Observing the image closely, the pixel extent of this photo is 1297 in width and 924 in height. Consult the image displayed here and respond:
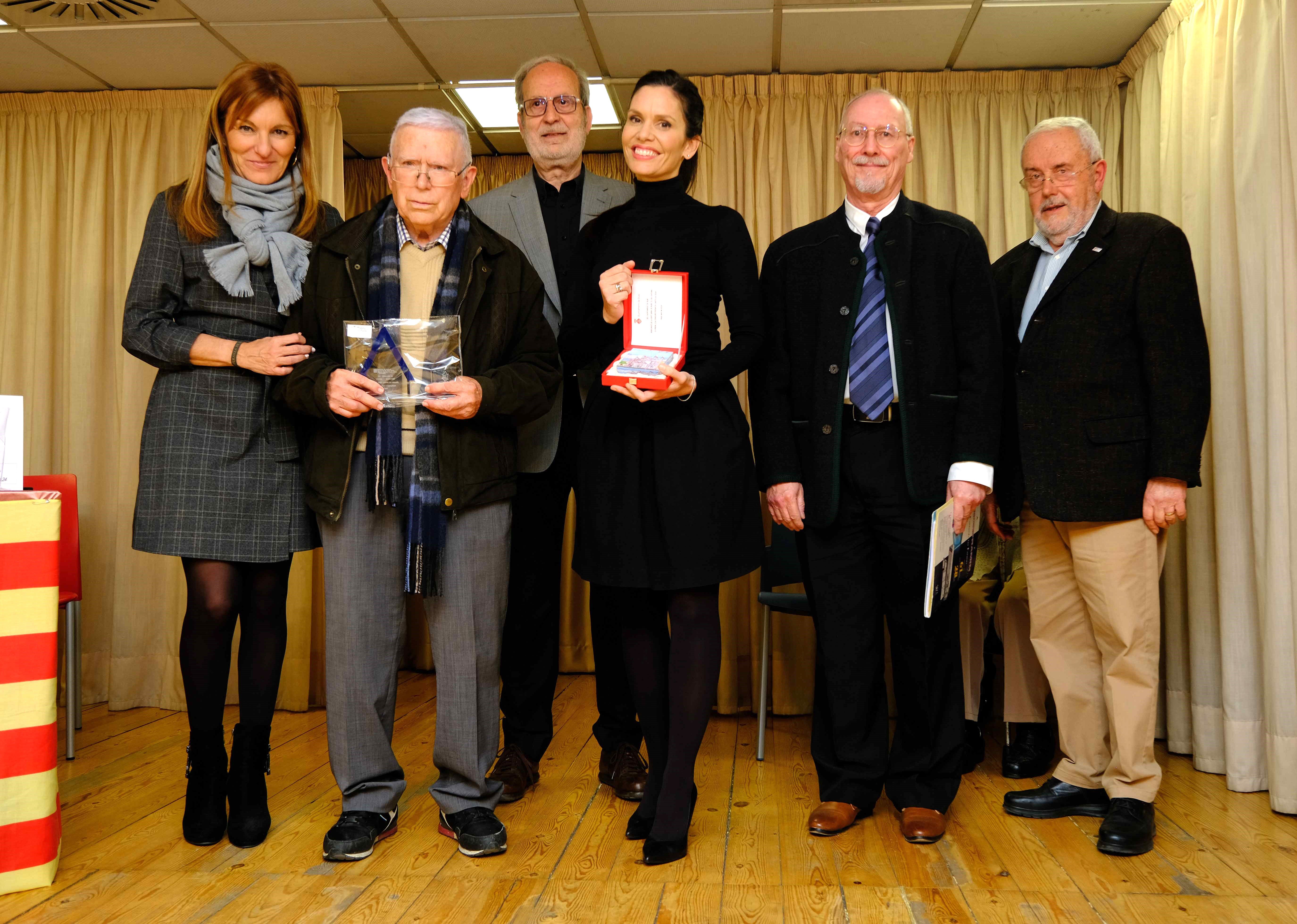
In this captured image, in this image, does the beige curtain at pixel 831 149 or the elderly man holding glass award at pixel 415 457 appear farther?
the beige curtain at pixel 831 149

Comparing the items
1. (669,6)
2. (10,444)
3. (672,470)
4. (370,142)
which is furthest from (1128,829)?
(370,142)

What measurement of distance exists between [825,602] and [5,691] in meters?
1.89

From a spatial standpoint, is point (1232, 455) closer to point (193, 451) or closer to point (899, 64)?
point (899, 64)

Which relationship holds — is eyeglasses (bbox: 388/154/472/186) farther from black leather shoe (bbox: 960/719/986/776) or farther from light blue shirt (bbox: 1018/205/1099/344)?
black leather shoe (bbox: 960/719/986/776)

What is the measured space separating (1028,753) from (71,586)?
340 centimetres

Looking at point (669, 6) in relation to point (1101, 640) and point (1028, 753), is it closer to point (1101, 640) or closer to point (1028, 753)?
point (1101, 640)

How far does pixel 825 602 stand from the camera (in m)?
2.47

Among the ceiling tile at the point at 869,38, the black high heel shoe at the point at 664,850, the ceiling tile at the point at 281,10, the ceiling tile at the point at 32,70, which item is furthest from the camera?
the ceiling tile at the point at 32,70

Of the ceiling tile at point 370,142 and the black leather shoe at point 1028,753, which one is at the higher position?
the ceiling tile at point 370,142

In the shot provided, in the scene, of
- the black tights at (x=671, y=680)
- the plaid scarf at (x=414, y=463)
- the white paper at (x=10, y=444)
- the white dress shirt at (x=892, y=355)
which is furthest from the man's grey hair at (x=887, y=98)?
the white paper at (x=10, y=444)

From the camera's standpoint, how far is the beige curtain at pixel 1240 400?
8.60 ft

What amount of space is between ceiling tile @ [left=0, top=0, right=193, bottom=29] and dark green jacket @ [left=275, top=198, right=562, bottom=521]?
204cm

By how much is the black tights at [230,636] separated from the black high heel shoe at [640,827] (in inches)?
36.5

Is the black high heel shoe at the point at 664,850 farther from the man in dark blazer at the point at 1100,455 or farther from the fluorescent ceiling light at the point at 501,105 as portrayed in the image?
the fluorescent ceiling light at the point at 501,105
